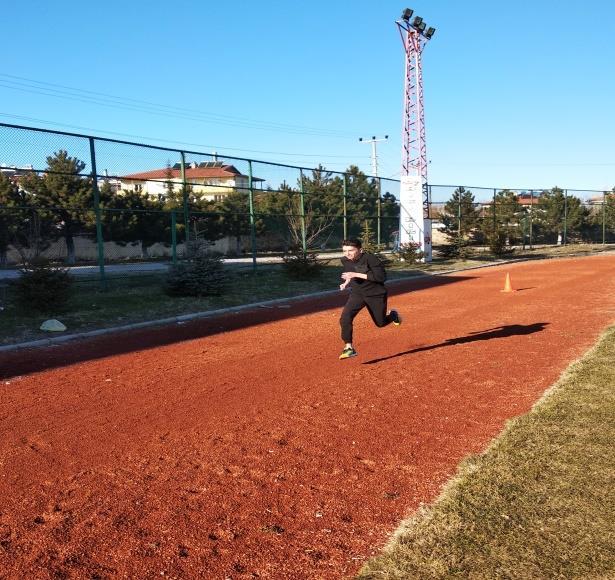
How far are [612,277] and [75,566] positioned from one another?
21.1 m

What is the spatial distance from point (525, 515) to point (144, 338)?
8585 mm

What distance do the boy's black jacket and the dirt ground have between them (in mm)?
1057

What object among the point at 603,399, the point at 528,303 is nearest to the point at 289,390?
the point at 603,399

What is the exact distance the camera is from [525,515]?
3684 millimetres

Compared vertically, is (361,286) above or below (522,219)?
below

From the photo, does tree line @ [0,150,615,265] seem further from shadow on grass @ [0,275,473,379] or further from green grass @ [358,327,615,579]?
green grass @ [358,327,615,579]

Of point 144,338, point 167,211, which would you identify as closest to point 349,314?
point 144,338

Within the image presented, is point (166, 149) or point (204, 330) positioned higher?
point (166, 149)

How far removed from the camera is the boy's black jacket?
8.02 metres

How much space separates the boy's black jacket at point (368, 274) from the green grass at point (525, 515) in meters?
3.11

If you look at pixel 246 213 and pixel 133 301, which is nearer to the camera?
pixel 133 301

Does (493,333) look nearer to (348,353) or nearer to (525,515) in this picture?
(348,353)

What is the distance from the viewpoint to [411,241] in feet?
98.3

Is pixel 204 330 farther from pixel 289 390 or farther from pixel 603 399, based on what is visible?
pixel 603 399
